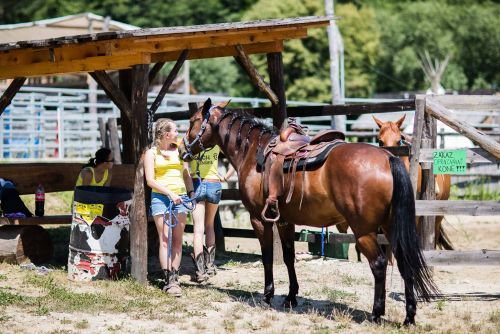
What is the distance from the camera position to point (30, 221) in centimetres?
1002

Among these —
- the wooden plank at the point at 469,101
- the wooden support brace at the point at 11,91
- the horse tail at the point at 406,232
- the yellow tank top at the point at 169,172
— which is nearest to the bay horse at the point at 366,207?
the horse tail at the point at 406,232

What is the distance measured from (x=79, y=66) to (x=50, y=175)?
2510 mm

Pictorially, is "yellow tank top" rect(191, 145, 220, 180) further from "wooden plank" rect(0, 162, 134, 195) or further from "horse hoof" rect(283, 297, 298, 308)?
"horse hoof" rect(283, 297, 298, 308)

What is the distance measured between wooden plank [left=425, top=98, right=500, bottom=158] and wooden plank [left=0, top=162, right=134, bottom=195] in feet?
14.9

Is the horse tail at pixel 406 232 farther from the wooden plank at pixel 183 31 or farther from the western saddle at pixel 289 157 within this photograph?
the wooden plank at pixel 183 31

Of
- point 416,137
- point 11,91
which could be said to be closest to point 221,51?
point 11,91

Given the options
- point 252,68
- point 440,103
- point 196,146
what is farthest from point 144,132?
point 440,103

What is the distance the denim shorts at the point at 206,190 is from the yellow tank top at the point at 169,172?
85 cm

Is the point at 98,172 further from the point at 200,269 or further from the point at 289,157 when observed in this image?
the point at 289,157

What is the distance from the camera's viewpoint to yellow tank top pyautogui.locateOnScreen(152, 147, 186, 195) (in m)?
8.52

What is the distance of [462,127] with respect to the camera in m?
8.27

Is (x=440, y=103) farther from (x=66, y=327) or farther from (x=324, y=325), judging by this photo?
(x=66, y=327)

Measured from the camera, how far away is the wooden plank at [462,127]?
804 centimetres

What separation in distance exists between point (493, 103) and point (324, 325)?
3.27 meters
